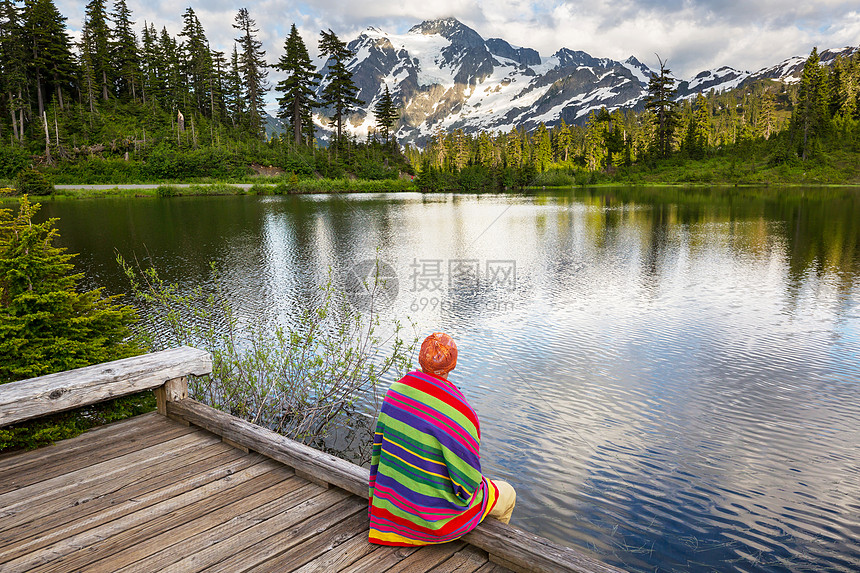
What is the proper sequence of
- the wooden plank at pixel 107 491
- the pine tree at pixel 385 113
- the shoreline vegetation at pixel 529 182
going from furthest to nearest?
the pine tree at pixel 385 113 → the shoreline vegetation at pixel 529 182 → the wooden plank at pixel 107 491

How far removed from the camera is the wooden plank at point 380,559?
2857 millimetres

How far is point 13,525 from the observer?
326cm

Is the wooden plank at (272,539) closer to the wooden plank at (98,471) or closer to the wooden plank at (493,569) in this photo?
the wooden plank at (493,569)

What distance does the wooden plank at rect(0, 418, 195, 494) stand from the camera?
150 inches

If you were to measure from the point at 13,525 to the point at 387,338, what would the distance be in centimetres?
755

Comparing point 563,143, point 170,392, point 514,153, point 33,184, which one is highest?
point 563,143

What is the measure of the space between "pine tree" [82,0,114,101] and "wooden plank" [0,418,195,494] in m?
80.0

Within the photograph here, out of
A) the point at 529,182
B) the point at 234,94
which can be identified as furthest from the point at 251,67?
the point at 529,182

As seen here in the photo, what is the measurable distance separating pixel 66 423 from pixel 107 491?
1.32m

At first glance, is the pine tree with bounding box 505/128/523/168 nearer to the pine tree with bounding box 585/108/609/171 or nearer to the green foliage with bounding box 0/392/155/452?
the pine tree with bounding box 585/108/609/171

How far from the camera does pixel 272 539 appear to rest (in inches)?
123

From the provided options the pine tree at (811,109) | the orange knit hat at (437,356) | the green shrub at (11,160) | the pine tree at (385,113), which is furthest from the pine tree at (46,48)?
the pine tree at (811,109)

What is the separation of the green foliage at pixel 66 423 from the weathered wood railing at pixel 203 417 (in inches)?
14.8

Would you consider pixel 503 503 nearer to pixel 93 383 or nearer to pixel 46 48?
pixel 93 383
